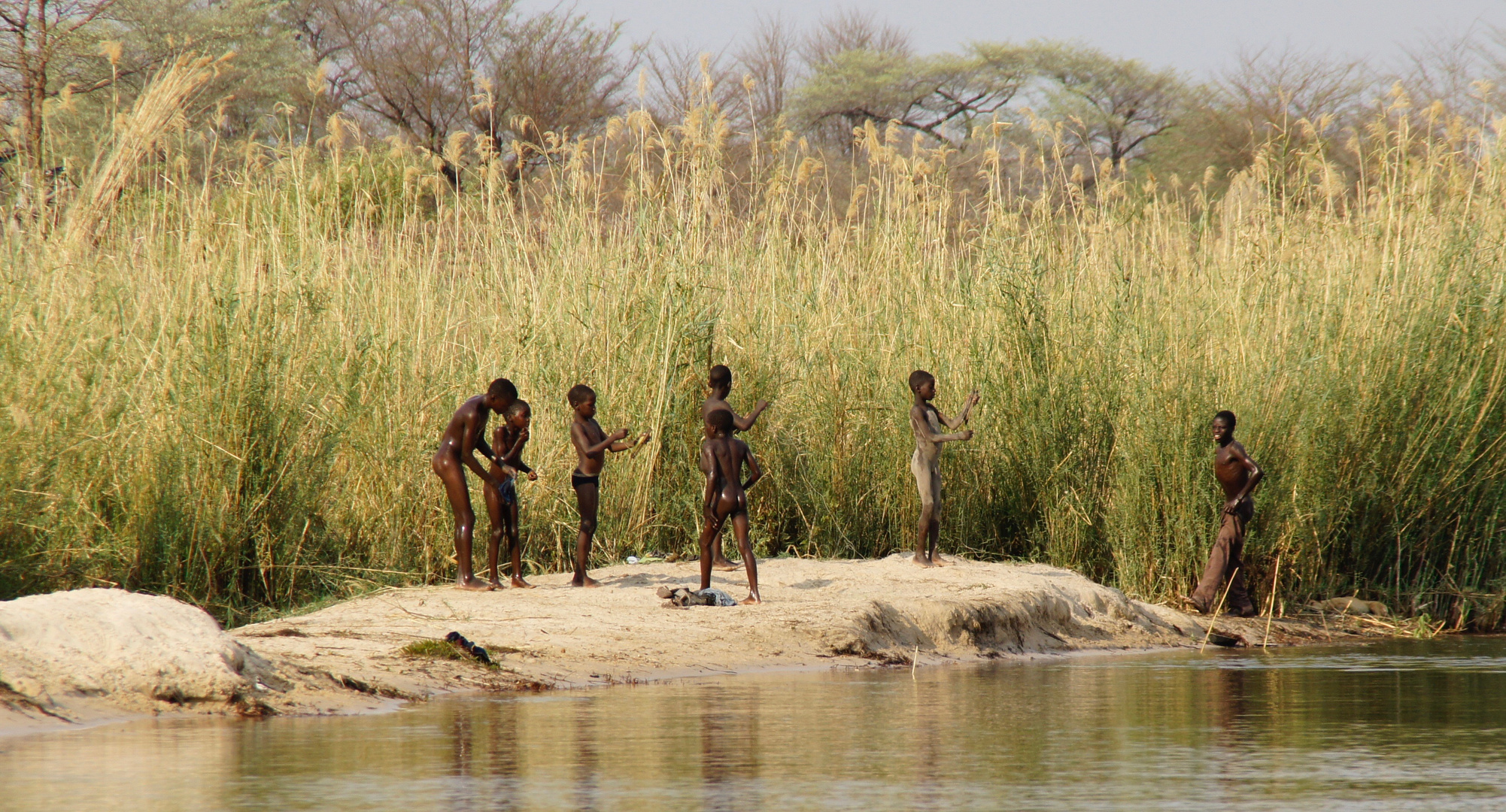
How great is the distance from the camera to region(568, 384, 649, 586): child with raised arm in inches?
315

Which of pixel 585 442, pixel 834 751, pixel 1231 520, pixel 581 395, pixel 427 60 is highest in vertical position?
pixel 427 60

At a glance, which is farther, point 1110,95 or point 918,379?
point 1110,95

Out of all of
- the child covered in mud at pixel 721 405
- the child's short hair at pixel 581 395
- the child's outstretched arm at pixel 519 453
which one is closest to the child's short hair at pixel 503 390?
the child's outstretched arm at pixel 519 453

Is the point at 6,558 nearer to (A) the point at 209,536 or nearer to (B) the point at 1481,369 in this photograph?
(A) the point at 209,536

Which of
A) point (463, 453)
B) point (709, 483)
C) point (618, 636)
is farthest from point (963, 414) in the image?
point (463, 453)

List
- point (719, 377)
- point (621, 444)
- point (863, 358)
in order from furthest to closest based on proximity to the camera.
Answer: point (863, 358) → point (719, 377) → point (621, 444)

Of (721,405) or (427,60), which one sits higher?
(427,60)

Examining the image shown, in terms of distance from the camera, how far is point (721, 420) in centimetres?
773

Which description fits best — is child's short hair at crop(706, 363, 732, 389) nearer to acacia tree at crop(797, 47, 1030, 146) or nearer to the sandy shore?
the sandy shore

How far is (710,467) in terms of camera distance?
304 inches

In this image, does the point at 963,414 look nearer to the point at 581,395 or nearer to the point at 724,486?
the point at 724,486

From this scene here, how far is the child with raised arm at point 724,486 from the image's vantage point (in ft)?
25.1

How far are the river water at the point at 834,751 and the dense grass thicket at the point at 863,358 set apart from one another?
288cm

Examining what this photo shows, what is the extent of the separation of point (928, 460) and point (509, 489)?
2.31 meters
